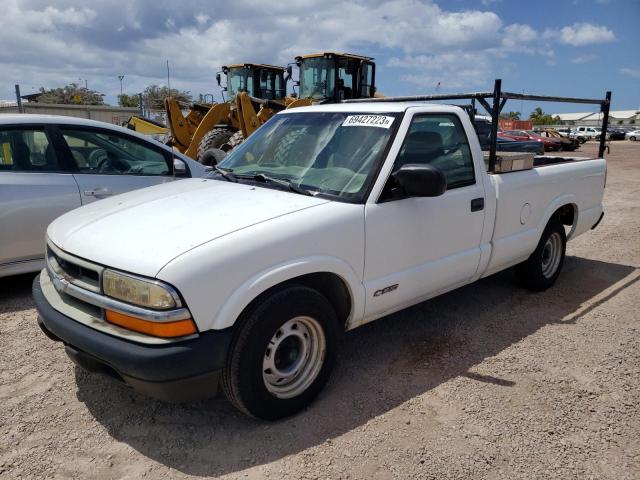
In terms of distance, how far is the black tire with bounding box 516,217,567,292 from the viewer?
500 cm

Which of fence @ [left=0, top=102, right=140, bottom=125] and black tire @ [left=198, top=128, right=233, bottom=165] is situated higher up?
fence @ [left=0, top=102, right=140, bottom=125]

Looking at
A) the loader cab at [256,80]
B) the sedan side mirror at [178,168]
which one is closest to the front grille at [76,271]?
the sedan side mirror at [178,168]

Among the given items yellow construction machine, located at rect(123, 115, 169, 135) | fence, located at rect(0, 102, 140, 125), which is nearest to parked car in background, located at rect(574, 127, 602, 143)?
fence, located at rect(0, 102, 140, 125)

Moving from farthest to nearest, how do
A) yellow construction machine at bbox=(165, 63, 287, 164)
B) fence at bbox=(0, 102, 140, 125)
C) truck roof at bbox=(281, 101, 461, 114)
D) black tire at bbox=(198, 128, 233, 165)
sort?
1. fence at bbox=(0, 102, 140, 125)
2. black tire at bbox=(198, 128, 233, 165)
3. yellow construction machine at bbox=(165, 63, 287, 164)
4. truck roof at bbox=(281, 101, 461, 114)

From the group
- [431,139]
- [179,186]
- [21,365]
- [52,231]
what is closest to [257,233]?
[179,186]

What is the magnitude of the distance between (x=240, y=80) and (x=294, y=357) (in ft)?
45.1

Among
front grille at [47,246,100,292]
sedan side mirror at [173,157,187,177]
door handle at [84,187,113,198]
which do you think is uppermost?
sedan side mirror at [173,157,187,177]

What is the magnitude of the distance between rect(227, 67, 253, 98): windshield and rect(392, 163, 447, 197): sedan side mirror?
13.0 meters

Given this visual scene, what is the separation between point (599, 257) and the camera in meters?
6.55

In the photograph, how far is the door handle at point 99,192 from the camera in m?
4.81

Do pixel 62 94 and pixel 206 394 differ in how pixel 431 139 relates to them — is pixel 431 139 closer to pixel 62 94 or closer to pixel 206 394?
pixel 206 394

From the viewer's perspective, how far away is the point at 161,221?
2846 millimetres

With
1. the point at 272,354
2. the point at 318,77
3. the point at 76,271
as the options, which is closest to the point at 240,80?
the point at 318,77

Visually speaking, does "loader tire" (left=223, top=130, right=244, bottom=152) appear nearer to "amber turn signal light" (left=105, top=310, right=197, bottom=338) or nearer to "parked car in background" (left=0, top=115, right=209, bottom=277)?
"parked car in background" (left=0, top=115, right=209, bottom=277)
